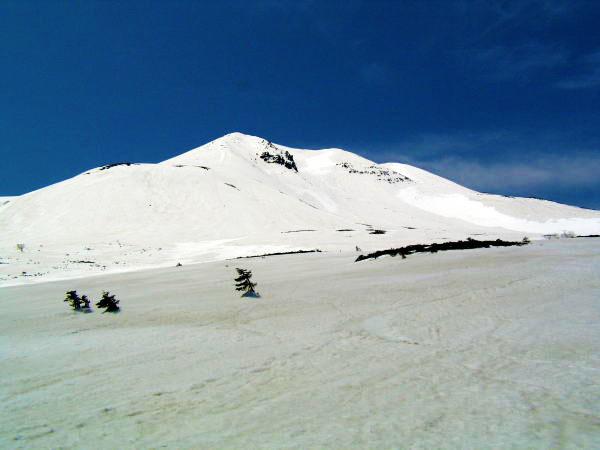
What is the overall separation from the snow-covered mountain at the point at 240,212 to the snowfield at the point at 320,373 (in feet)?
44.2

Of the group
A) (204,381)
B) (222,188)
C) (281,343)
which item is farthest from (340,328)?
(222,188)

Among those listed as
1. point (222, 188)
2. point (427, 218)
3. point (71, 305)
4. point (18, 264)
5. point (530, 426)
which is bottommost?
point (530, 426)

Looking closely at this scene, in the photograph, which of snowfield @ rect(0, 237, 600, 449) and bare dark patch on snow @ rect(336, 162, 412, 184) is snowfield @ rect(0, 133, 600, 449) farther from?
bare dark patch on snow @ rect(336, 162, 412, 184)

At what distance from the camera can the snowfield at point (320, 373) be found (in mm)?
2123

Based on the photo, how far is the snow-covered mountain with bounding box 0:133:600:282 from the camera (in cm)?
2686

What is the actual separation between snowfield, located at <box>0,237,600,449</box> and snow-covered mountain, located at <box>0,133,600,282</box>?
13485 mm

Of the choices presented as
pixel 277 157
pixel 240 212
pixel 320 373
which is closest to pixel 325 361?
pixel 320 373

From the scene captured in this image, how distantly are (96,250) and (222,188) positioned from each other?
3080cm

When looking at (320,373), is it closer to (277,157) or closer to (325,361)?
(325,361)

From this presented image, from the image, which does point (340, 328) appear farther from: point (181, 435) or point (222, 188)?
point (222, 188)

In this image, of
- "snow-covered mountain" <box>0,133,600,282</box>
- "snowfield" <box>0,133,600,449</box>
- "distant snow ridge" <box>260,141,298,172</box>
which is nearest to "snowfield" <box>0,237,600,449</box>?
"snowfield" <box>0,133,600,449</box>

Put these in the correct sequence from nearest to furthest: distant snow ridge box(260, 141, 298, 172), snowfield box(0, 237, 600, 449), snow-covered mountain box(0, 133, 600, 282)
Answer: snowfield box(0, 237, 600, 449), snow-covered mountain box(0, 133, 600, 282), distant snow ridge box(260, 141, 298, 172)

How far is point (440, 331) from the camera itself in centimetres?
394

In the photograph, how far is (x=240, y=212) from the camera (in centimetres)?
4622
